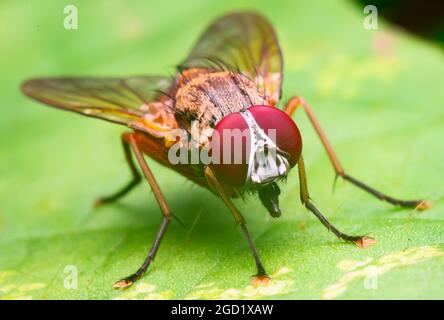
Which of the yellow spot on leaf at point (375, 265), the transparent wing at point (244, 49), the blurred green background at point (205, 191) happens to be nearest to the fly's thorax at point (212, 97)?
the transparent wing at point (244, 49)

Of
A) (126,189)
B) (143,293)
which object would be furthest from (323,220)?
(126,189)

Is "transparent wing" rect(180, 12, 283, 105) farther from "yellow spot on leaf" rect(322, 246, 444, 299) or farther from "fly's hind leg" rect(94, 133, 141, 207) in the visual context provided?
"yellow spot on leaf" rect(322, 246, 444, 299)

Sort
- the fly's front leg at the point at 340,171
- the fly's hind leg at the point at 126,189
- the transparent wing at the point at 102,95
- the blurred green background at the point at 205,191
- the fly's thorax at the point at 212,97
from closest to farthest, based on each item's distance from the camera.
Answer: the blurred green background at the point at 205,191 → the fly's thorax at the point at 212,97 → the fly's front leg at the point at 340,171 → the transparent wing at the point at 102,95 → the fly's hind leg at the point at 126,189

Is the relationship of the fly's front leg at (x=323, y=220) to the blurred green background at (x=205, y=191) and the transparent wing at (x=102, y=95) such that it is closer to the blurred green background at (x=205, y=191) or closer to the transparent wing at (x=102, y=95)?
the blurred green background at (x=205, y=191)

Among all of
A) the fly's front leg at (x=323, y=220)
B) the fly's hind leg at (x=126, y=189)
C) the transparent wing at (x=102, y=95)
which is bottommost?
the fly's hind leg at (x=126, y=189)

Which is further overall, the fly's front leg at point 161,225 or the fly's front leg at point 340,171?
the fly's front leg at point 340,171

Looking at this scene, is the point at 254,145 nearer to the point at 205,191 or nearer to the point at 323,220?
the point at 323,220

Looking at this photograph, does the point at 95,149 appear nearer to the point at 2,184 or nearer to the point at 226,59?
the point at 2,184
